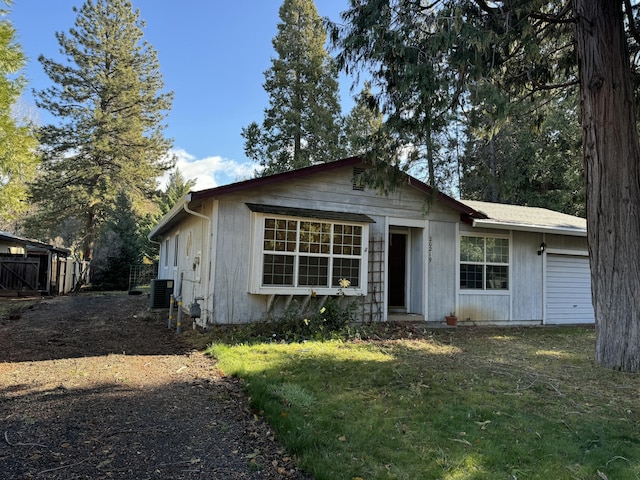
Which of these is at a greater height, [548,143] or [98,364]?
[548,143]

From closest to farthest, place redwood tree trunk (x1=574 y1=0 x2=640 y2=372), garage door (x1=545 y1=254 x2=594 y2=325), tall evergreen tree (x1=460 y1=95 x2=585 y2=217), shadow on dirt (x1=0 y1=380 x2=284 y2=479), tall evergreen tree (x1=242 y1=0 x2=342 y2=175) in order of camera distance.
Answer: shadow on dirt (x1=0 y1=380 x2=284 y2=479), redwood tree trunk (x1=574 y1=0 x2=640 y2=372), garage door (x1=545 y1=254 x2=594 y2=325), tall evergreen tree (x1=460 y1=95 x2=585 y2=217), tall evergreen tree (x1=242 y1=0 x2=342 y2=175)

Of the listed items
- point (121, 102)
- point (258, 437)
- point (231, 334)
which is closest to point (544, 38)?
point (231, 334)

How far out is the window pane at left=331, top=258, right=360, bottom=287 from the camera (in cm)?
851

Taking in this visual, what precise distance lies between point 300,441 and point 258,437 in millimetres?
427

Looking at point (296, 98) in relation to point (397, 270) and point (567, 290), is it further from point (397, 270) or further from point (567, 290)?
point (567, 290)

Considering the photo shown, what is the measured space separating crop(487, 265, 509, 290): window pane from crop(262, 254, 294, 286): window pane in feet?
17.2

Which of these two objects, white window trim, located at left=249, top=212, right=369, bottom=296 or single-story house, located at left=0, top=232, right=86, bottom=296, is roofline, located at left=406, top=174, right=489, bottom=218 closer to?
white window trim, located at left=249, top=212, right=369, bottom=296

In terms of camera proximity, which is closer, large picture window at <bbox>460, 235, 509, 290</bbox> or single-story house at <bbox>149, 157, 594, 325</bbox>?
single-story house at <bbox>149, 157, 594, 325</bbox>

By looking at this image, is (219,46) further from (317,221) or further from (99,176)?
(99,176)

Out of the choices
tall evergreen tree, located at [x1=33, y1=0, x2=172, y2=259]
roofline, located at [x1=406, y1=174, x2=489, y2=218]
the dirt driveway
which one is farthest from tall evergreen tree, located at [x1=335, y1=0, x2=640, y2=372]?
tall evergreen tree, located at [x1=33, y1=0, x2=172, y2=259]

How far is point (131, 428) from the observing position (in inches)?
138

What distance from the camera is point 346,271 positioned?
340 inches

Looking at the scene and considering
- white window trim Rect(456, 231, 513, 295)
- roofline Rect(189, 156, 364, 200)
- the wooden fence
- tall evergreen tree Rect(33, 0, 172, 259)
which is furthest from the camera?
tall evergreen tree Rect(33, 0, 172, 259)

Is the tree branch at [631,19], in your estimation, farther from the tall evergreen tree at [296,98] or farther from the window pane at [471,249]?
the tall evergreen tree at [296,98]
